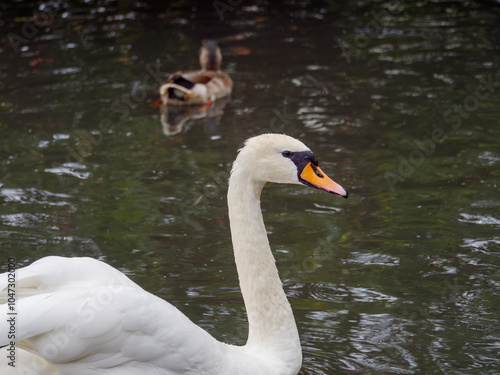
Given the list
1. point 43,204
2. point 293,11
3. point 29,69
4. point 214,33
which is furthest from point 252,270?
point 293,11

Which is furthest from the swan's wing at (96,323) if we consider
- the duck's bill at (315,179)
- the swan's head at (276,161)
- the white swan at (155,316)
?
the duck's bill at (315,179)

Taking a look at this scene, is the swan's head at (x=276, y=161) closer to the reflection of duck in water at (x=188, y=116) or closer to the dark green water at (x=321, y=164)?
the dark green water at (x=321, y=164)

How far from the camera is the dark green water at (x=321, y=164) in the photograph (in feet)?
18.7

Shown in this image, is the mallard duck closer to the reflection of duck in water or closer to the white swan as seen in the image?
the reflection of duck in water

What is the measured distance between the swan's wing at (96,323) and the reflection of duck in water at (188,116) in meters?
5.86

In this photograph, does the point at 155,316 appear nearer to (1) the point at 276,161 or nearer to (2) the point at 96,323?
(2) the point at 96,323

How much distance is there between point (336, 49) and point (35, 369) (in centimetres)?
961

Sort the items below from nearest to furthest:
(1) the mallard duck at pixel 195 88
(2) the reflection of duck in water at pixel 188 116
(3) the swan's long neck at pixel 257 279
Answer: (3) the swan's long neck at pixel 257 279 → (2) the reflection of duck in water at pixel 188 116 → (1) the mallard duck at pixel 195 88

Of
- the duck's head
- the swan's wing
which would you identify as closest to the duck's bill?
the swan's wing

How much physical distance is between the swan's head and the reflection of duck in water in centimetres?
528

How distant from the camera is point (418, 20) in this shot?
1430 centimetres

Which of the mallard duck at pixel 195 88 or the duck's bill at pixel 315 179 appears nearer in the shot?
the duck's bill at pixel 315 179

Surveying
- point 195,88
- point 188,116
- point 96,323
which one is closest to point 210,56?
point 195,88

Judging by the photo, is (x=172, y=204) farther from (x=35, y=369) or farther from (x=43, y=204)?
(x=35, y=369)
